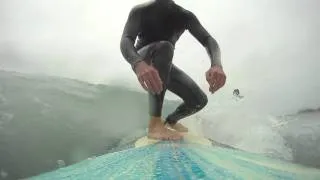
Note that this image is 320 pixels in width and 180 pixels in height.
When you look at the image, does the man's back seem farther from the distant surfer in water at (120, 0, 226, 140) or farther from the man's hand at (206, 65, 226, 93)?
the man's hand at (206, 65, 226, 93)

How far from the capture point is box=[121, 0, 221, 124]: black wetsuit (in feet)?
4.75

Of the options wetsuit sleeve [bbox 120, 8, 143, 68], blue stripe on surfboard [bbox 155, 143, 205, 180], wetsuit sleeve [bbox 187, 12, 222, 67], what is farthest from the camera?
wetsuit sleeve [bbox 187, 12, 222, 67]

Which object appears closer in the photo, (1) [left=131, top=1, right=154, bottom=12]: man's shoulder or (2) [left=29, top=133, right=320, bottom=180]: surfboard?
(2) [left=29, top=133, right=320, bottom=180]: surfboard

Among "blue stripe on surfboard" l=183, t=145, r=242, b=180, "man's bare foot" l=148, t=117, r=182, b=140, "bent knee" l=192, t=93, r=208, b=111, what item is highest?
"bent knee" l=192, t=93, r=208, b=111

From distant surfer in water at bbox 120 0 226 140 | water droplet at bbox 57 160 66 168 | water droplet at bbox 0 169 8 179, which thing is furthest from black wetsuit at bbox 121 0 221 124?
water droplet at bbox 0 169 8 179

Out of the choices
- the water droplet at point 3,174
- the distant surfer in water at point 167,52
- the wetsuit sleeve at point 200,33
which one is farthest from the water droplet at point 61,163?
the wetsuit sleeve at point 200,33

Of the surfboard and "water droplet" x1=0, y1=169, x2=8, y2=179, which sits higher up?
the surfboard

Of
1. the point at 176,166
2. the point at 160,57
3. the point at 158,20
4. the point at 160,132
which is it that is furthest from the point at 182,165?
the point at 158,20

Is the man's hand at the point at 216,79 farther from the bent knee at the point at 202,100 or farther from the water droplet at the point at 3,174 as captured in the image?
the water droplet at the point at 3,174

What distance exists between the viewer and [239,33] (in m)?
1.59

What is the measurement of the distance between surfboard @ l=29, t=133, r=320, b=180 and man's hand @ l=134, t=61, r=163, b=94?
16 cm

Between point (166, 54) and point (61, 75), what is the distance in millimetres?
300

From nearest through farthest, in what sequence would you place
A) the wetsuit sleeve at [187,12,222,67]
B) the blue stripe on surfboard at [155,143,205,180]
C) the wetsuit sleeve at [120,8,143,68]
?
1. the blue stripe on surfboard at [155,143,205,180]
2. the wetsuit sleeve at [120,8,143,68]
3. the wetsuit sleeve at [187,12,222,67]

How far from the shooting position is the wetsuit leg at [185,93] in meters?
1.49
